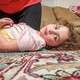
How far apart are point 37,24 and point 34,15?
0.07 m

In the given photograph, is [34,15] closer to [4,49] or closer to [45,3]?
[4,49]

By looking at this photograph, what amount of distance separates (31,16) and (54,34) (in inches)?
12.4

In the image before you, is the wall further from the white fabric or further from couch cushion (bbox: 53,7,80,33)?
the white fabric

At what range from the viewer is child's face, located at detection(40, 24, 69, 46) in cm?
128

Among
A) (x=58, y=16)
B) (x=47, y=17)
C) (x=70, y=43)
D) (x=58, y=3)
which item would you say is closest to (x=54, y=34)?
(x=70, y=43)

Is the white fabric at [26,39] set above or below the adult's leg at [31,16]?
below

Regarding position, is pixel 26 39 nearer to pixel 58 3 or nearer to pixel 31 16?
pixel 31 16

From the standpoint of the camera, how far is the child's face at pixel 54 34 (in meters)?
1.28

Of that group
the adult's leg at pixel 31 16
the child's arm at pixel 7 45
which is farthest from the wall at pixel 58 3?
the child's arm at pixel 7 45

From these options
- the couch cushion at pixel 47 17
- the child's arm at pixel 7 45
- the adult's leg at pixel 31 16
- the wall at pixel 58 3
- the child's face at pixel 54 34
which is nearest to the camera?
the child's arm at pixel 7 45

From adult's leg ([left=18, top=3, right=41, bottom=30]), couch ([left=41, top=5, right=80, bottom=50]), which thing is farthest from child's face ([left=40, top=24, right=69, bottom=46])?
couch ([left=41, top=5, right=80, bottom=50])

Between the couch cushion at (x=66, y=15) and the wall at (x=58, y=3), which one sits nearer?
the couch cushion at (x=66, y=15)

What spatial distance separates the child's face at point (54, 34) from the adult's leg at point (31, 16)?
0.72ft

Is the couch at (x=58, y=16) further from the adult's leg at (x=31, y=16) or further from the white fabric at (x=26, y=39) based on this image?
the white fabric at (x=26, y=39)
